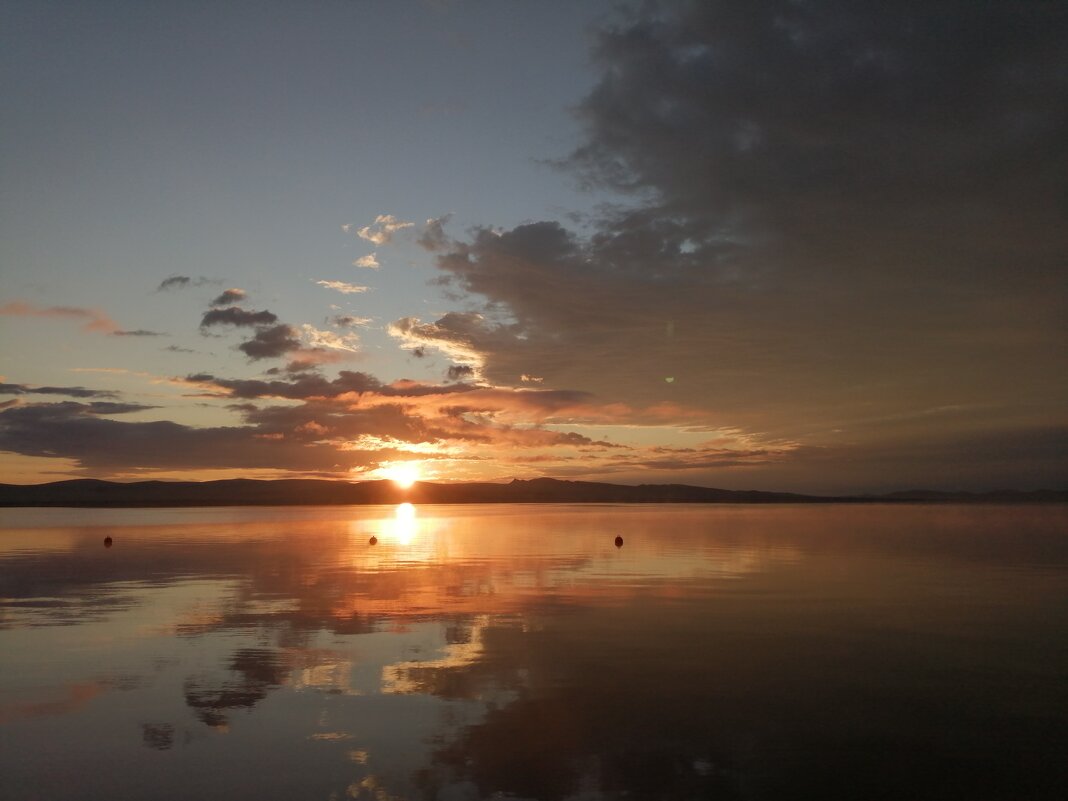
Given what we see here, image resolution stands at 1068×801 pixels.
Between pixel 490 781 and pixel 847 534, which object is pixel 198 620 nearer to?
pixel 490 781

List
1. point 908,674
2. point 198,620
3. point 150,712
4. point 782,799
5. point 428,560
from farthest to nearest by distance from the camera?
point 428,560
point 198,620
point 908,674
point 150,712
point 782,799

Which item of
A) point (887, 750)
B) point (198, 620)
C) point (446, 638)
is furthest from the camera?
point (198, 620)

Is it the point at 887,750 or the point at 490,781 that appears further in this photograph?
the point at 887,750

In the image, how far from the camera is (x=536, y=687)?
16.3m

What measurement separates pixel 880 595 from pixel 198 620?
23.2 metres

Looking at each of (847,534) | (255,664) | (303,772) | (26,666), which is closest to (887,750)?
(303,772)

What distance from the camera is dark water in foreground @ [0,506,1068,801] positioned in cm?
1152

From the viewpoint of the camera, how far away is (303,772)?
11555mm

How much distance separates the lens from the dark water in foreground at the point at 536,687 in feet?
37.8

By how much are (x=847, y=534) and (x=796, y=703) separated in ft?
183

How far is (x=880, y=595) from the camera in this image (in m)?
29.3

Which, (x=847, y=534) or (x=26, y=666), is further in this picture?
(x=847, y=534)

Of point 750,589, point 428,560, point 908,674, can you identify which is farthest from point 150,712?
point 428,560

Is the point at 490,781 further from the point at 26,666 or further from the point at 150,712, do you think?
the point at 26,666
